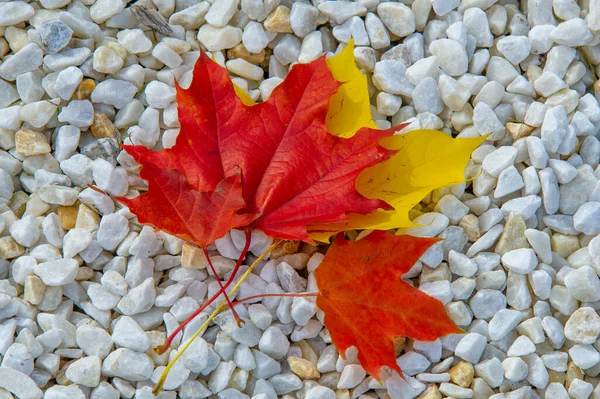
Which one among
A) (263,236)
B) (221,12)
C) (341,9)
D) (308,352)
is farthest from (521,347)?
(221,12)

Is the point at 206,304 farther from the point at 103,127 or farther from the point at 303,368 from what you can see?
the point at 103,127

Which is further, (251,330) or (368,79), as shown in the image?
(368,79)

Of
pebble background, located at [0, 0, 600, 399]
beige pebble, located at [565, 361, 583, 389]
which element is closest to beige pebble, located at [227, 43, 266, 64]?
pebble background, located at [0, 0, 600, 399]

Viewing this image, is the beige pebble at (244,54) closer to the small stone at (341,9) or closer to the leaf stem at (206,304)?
the small stone at (341,9)

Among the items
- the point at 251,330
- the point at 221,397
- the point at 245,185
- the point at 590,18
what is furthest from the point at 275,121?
the point at 590,18

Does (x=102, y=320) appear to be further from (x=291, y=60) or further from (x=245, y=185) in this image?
(x=291, y=60)
